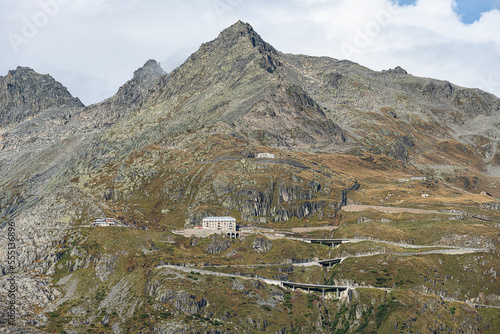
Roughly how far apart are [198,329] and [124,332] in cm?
3000

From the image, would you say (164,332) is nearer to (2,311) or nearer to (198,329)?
(198,329)

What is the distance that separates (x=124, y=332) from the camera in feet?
650

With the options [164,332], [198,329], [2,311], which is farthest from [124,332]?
[2,311]

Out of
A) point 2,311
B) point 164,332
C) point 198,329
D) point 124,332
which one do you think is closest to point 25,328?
point 2,311

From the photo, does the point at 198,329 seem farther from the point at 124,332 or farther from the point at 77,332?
the point at 77,332

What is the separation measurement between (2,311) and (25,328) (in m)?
16.0

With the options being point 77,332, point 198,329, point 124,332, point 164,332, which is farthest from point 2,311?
point 198,329

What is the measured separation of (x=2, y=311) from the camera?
19712cm

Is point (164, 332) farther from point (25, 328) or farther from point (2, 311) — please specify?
point (2, 311)

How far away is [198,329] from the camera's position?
656 ft

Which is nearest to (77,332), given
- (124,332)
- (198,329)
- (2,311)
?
(124,332)

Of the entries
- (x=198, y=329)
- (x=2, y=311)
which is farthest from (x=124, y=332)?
(x=2, y=311)

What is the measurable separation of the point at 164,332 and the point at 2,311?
217 ft

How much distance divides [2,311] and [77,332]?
3196 cm
